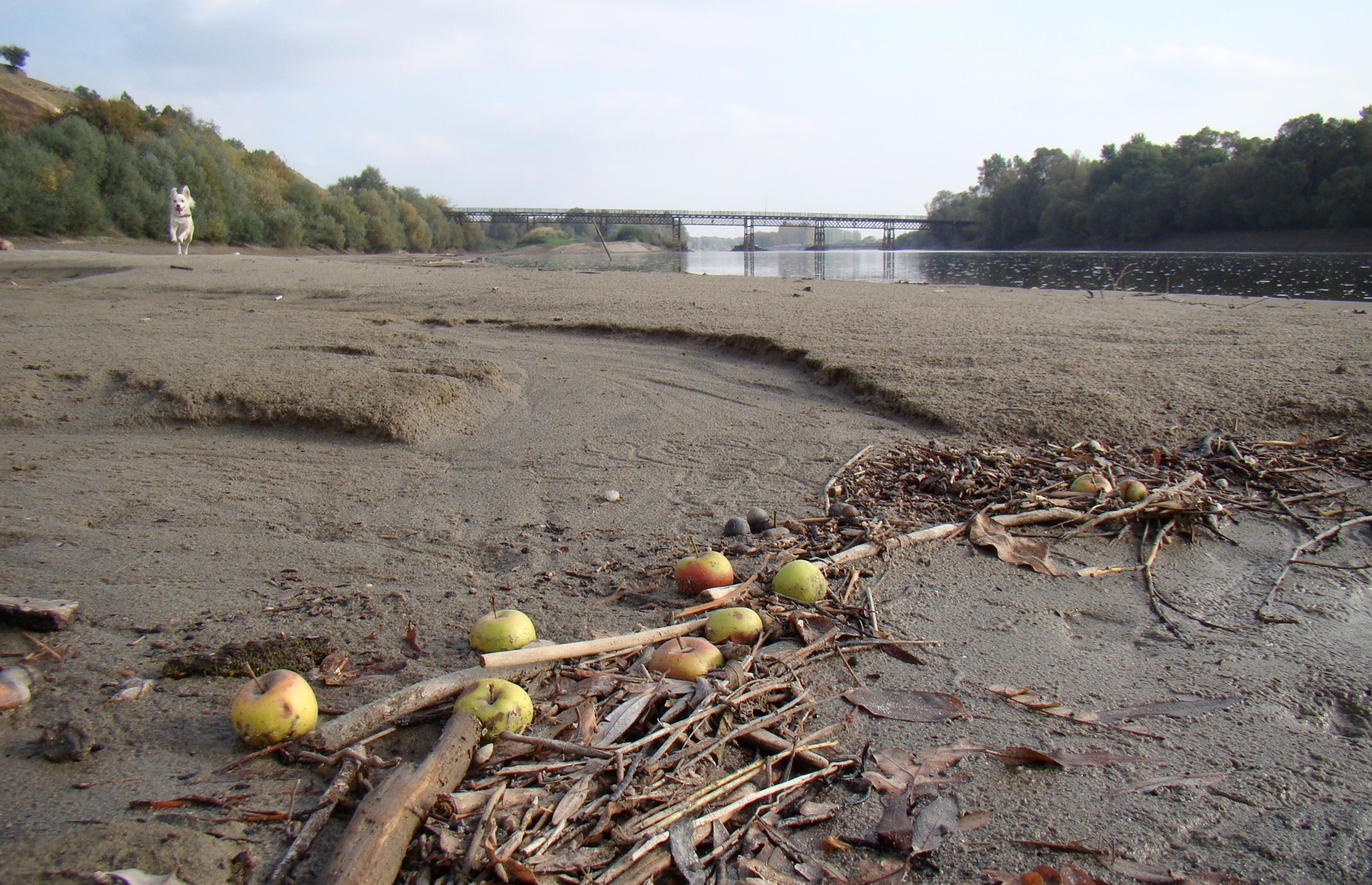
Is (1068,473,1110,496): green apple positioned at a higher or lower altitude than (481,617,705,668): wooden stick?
higher

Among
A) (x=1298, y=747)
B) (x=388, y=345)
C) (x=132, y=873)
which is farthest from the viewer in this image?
(x=388, y=345)

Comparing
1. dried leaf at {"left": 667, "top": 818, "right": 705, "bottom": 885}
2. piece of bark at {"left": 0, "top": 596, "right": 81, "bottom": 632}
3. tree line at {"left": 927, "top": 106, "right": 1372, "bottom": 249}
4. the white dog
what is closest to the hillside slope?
the white dog

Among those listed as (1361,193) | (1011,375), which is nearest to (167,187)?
(1011,375)

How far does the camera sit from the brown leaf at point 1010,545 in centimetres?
334

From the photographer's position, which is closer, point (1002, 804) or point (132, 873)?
point (132, 873)

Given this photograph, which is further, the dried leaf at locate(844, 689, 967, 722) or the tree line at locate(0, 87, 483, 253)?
the tree line at locate(0, 87, 483, 253)

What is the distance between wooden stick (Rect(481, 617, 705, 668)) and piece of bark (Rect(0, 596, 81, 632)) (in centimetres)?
157

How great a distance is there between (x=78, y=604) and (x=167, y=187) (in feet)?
129

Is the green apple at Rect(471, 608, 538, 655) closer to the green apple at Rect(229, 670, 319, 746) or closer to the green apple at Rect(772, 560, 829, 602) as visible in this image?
the green apple at Rect(229, 670, 319, 746)

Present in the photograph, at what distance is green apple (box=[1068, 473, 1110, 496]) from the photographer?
396 cm

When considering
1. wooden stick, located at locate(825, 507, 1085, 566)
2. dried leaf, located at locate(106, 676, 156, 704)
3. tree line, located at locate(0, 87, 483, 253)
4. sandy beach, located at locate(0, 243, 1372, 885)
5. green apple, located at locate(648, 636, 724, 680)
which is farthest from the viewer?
tree line, located at locate(0, 87, 483, 253)

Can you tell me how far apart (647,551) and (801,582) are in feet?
2.85

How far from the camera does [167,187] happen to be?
34.1 m

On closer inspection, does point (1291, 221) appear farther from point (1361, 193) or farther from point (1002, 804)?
point (1002, 804)
